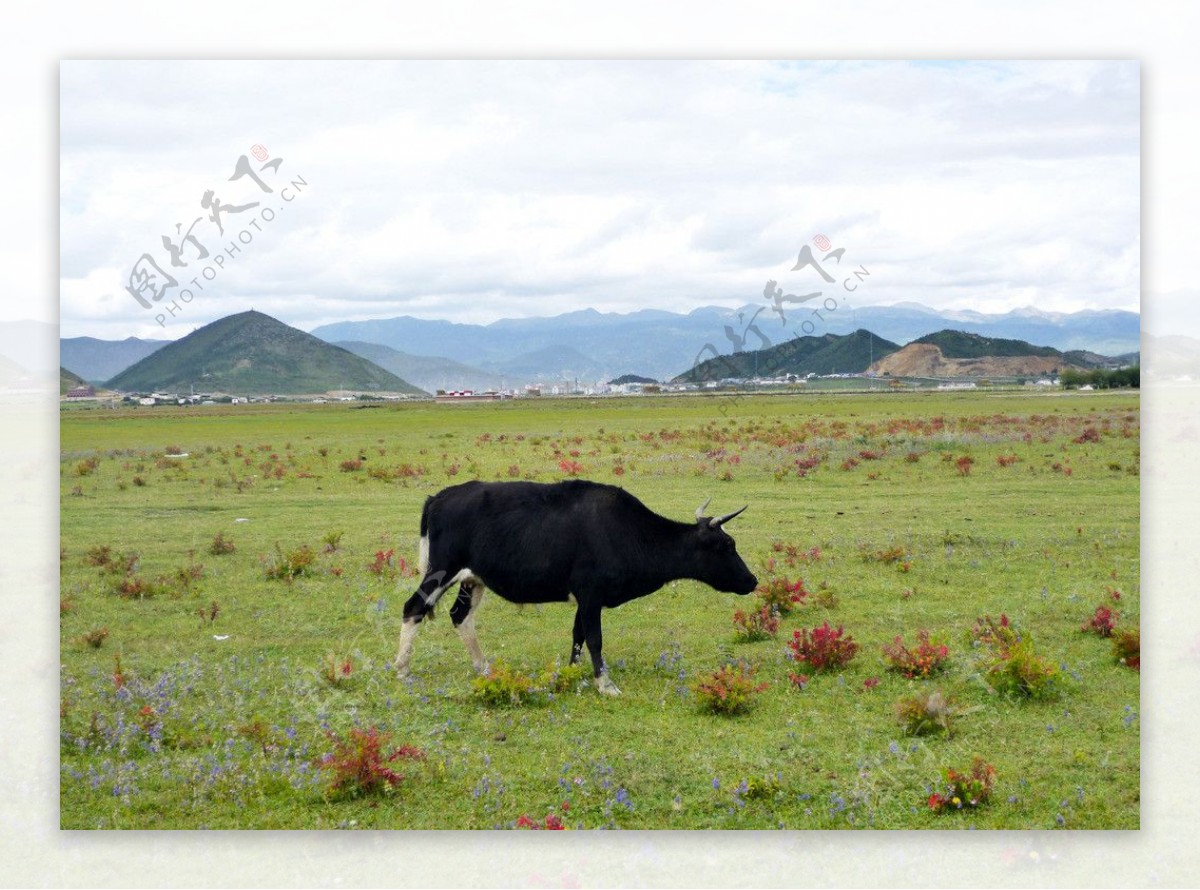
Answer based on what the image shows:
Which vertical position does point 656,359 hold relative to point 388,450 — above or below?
above

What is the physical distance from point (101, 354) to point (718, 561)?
1036 cm

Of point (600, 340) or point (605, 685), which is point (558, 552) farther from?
point (600, 340)

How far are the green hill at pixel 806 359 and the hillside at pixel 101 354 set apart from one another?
27634 mm

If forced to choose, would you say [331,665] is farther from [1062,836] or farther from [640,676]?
[1062,836]

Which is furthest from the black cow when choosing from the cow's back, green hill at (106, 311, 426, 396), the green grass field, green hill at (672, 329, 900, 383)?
green hill at (672, 329, 900, 383)

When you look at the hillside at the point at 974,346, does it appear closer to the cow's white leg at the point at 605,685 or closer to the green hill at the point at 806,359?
the green hill at the point at 806,359

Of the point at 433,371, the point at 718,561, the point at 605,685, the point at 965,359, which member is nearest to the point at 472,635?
the point at 605,685

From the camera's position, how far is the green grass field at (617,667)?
8.31 meters

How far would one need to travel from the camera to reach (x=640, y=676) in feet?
35.5

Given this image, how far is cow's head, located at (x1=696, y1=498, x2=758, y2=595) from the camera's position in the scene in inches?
431

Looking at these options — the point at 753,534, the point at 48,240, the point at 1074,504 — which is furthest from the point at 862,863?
Result: the point at 1074,504

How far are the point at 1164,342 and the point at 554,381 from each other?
52.6m

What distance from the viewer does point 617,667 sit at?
1110 centimetres

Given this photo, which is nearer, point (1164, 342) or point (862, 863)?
point (862, 863)
